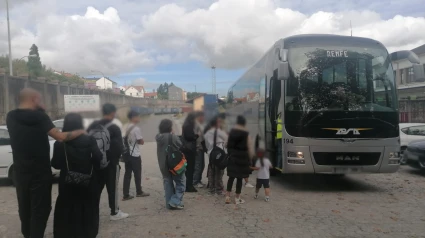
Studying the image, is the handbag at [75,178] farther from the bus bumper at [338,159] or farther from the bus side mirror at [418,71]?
the bus side mirror at [418,71]

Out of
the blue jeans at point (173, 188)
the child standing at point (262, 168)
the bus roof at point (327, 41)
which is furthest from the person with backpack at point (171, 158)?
the bus roof at point (327, 41)

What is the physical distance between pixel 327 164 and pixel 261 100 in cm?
192

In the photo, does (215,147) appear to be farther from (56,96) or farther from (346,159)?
(56,96)

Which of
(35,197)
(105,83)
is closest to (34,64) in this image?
(105,83)

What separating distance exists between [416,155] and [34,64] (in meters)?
9.69

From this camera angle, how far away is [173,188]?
21.0ft

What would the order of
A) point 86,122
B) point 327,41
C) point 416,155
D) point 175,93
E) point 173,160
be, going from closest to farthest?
point 86,122 < point 175,93 < point 173,160 < point 327,41 < point 416,155

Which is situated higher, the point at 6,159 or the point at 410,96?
the point at 410,96

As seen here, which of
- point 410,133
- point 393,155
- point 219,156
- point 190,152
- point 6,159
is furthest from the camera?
point 410,133

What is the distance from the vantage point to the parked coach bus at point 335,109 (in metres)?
7.48

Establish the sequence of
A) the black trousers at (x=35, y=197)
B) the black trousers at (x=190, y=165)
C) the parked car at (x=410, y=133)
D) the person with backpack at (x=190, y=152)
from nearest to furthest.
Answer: the black trousers at (x=35, y=197)
the person with backpack at (x=190, y=152)
the black trousers at (x=190, y=165)
the parked car at (x=410, y=133)

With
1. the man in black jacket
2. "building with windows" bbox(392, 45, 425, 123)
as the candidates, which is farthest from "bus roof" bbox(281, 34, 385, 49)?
"building with windows" bbox(392, 45, 425, 123)

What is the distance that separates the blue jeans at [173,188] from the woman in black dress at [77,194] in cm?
174

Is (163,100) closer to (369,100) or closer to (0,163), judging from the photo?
(369,100)
